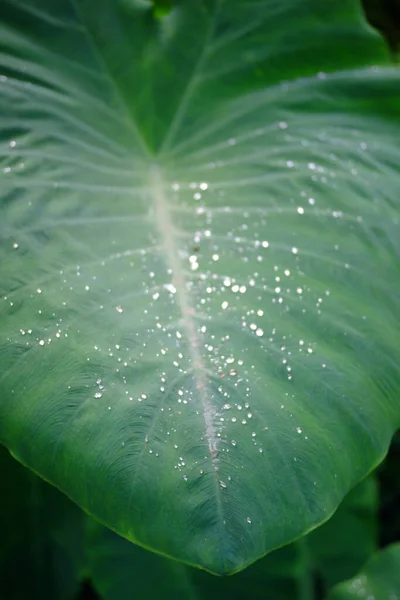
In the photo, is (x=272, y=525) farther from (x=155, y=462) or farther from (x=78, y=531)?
(x=78, y=531)

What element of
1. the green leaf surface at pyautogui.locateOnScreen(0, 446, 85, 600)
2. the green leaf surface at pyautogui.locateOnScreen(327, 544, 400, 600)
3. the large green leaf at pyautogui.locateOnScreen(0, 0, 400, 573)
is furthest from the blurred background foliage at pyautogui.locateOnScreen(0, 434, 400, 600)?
the large green leaf at pyautogui.locateOnScreen(0, 0, 400, 573)

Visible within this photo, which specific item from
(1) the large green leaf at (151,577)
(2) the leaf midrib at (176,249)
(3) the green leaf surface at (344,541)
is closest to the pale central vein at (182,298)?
(2) the leaf midrib at (176,249)

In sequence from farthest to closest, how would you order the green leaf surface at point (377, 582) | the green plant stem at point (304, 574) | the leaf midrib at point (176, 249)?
the green plant stem at point (304, 574) < the green leaf surface at point (377, 582) < the leaf midrib at point (176, 249)

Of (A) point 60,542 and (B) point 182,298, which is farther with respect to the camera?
(A) point 60,542

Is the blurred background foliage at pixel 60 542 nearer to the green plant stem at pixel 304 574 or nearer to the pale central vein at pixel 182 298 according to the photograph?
the green plant stem at pixel 304 574

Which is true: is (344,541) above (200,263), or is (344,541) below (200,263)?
below

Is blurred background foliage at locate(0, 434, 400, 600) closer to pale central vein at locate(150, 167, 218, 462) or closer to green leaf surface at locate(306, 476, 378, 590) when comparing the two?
green leaf surface at locate(306, 476, 378, 590)

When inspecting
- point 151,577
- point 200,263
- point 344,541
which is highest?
point 200,263

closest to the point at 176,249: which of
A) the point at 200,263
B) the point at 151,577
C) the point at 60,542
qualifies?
the point at 200,263

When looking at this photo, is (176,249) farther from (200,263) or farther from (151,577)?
(151,577)
